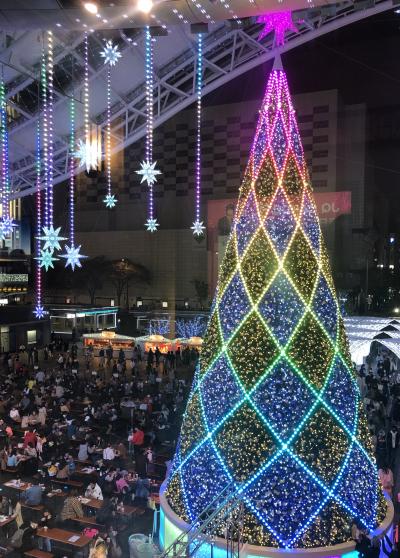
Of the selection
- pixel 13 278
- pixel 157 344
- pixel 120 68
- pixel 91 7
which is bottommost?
pixel 157 344

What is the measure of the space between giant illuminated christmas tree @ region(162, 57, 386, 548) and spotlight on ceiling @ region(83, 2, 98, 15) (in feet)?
6.16

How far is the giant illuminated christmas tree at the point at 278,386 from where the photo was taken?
175 inches

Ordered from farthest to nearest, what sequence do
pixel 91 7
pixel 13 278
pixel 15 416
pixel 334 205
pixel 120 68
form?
pixel 13 278 → pixel 334 205 → pixel 120 68 → pixel 15 416 → pixel 91 7

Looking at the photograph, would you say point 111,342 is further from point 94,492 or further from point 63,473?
point 94,492

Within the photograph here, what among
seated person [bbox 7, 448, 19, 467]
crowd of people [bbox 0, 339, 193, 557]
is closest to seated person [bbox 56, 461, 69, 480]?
crowd of people [bbox 0, 339, 193, 557]

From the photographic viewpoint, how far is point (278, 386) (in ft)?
15.0

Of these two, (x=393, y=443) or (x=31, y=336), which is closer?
(x=393, y=443)

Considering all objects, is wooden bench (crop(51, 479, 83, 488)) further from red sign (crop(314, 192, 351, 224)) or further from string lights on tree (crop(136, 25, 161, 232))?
red sign (crop(314, 192, 351, 224))

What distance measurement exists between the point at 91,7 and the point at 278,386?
4005mm

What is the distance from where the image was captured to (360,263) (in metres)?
30.5

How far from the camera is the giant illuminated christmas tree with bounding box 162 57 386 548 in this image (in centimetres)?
444

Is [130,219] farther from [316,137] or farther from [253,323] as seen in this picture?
[253,323]

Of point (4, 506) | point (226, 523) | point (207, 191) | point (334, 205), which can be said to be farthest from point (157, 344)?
point (226, 523)

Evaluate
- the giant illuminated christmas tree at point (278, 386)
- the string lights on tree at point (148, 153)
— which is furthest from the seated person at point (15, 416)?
the giant illuminated christmas tree at point (278, 386)
